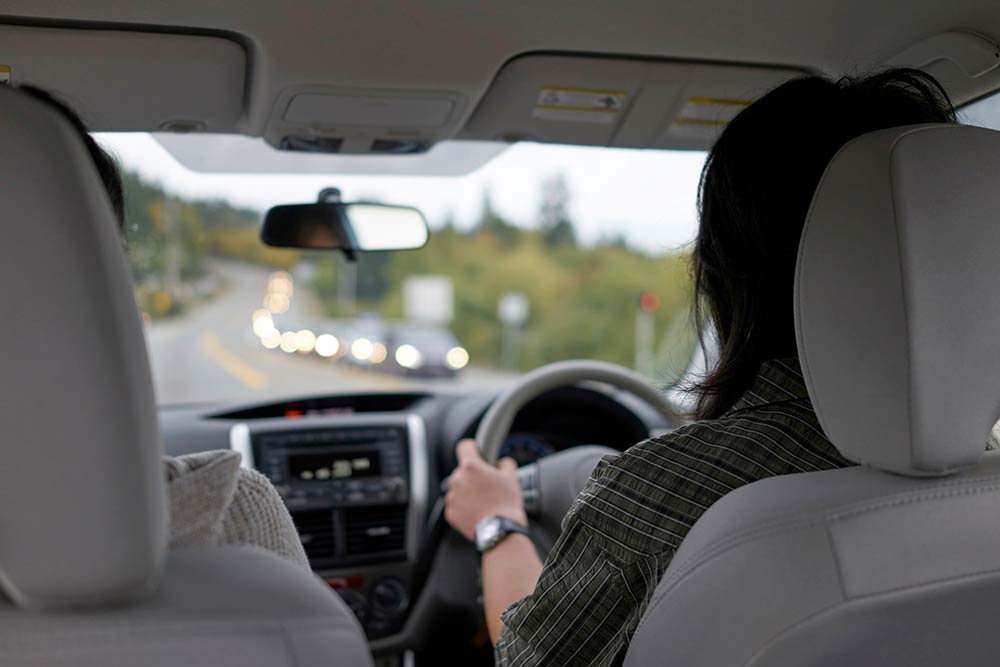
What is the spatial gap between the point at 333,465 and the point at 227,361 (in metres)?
22.5

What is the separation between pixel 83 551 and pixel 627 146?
2.61m

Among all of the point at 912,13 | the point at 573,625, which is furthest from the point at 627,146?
the point at 573,625

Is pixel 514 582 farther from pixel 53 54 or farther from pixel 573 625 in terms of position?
pixel 53 54

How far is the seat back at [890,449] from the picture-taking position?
152 centimetres

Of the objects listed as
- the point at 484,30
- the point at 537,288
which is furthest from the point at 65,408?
the point at 537,288

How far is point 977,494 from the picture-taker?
160 centimetres

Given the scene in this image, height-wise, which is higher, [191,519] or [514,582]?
[191,519]

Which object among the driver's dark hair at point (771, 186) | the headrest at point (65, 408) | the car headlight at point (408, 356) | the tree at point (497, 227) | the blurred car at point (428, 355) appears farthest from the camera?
the tree at point (497, 227)

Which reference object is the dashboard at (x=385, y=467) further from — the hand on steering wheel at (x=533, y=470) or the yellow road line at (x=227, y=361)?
the yellow road line at (x=227, y=361)

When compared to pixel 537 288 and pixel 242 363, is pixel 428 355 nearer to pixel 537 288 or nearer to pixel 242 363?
pixel 242 363

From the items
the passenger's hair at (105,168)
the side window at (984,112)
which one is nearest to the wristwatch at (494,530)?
the passenger's hair at (105,168)

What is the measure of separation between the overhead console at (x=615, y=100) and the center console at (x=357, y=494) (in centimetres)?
146

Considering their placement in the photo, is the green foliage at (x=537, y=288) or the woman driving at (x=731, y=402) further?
the green foliage at (x=537, y=288)

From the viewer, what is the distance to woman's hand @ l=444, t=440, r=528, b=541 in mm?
3062
